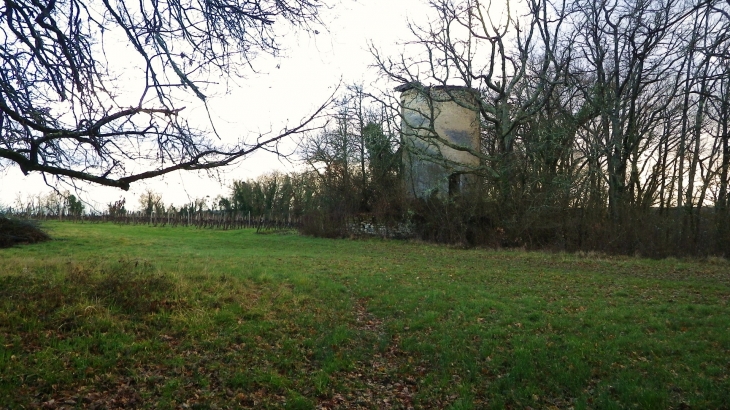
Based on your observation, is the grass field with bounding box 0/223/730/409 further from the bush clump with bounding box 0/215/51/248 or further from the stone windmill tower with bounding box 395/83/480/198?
the stone windmill tower with bounding box 395/83/480/198

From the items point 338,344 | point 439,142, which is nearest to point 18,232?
point 338,344

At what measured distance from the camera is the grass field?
5582 millimetres

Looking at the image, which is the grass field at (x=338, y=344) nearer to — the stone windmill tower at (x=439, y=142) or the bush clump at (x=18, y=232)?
the bush clump at (x=18, y=232)

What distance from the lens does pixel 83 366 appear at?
5.68m

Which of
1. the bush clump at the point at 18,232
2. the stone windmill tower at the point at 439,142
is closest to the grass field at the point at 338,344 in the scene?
the bush clump at the point at 18,232

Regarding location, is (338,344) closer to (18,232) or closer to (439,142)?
(18,232)

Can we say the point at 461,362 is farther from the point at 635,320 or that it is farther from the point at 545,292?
the point at 545,292

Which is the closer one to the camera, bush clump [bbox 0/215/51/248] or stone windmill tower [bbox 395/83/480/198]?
bush clump [bbox 0/215/51/248]

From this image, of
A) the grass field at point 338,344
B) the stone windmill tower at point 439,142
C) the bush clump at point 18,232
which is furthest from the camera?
the stone windmill tower at point 439,142

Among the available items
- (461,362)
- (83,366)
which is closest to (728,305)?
(461,362)

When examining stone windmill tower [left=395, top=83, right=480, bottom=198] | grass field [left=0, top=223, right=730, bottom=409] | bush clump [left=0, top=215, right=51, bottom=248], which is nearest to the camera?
grass field [left=0, top=223, right=730, bottom=409]

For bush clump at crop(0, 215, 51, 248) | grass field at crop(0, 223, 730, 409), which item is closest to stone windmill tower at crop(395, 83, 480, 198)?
grass field at crop(0, 223, 730, 409)

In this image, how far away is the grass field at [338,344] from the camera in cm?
558

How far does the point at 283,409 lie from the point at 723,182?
76.4 feet
